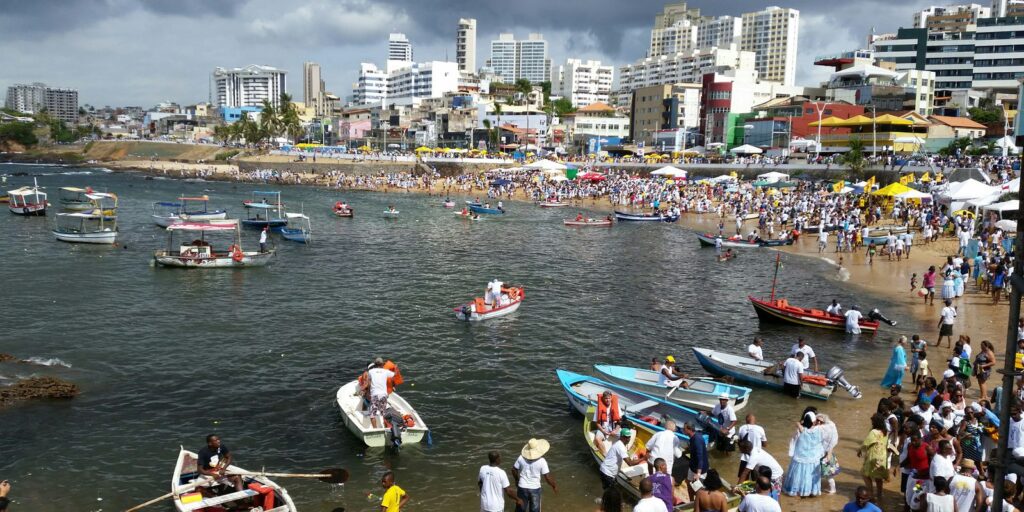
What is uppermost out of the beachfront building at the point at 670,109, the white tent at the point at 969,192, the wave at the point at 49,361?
the beachfront building at the point at 670,109

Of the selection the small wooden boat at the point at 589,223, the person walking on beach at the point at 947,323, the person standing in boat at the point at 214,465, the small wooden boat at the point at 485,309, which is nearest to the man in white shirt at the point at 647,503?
the person standing in boat at the point at 214,465

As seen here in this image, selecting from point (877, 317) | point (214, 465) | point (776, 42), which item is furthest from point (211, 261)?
point (776, 42)

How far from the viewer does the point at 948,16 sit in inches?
5797

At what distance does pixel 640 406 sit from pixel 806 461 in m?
4.87

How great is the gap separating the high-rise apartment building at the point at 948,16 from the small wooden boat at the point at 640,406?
152598mm

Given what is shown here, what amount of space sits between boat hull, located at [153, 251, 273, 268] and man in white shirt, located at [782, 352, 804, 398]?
29.5 meters

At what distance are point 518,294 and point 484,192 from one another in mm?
62996

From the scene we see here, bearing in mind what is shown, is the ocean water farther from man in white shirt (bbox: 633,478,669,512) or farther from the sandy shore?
man in white shirt (bbox: 633,478,669,512)

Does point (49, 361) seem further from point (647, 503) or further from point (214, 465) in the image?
point (647, 503)

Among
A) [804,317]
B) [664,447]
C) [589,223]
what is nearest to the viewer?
[664,447]

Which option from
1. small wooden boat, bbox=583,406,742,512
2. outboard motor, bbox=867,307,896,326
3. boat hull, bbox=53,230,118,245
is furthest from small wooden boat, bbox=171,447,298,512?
boat hull, bbox=53,230,118,245

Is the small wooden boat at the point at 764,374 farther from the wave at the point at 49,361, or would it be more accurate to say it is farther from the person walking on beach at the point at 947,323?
the wave at the point at 49,361

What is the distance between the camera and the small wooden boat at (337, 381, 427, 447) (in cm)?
1647

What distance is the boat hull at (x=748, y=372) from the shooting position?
19.3m
